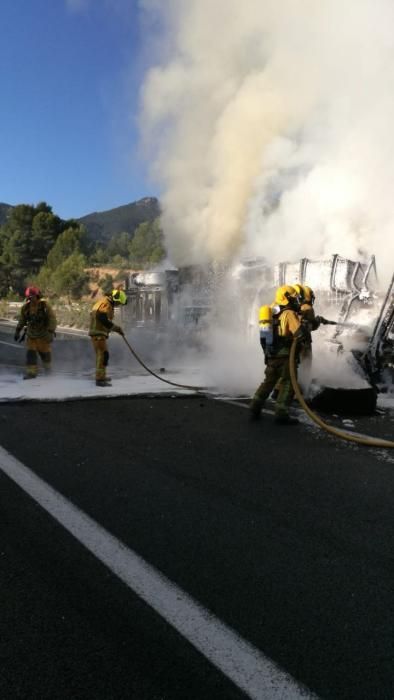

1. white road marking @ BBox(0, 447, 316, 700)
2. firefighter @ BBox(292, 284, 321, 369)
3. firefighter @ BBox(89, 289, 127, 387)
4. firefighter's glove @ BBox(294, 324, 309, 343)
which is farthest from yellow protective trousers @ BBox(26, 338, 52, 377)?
white road marking @ BBox(0, 447, 316, 700)

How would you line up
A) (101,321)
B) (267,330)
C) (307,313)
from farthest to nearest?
(101,321), (307,313), (267,330)

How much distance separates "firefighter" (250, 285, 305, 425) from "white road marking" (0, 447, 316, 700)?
109 inches

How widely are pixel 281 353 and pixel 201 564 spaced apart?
11.6 ft

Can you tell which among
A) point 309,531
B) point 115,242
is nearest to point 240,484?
point 309,531

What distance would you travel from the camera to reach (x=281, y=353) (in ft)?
19.2

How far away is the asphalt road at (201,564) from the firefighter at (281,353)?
799mm

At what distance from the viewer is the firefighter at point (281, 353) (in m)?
5.63

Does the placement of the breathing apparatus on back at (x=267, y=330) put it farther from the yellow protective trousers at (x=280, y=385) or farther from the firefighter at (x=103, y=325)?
the firefighter at (x=103, y=325)

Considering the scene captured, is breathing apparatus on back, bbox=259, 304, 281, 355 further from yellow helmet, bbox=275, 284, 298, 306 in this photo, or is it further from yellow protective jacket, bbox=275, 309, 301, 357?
yellow helmet, bbox=275, 284, 298, 306

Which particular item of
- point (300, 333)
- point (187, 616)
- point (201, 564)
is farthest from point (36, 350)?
point (187, 616)

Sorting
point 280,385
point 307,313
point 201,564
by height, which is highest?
point 307,313

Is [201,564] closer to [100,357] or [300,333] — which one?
[300,333]

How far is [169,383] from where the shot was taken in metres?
7.76

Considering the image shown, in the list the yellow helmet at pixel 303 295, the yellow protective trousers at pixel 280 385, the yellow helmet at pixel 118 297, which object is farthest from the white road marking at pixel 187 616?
the yellow helmet at pixel 118 297
